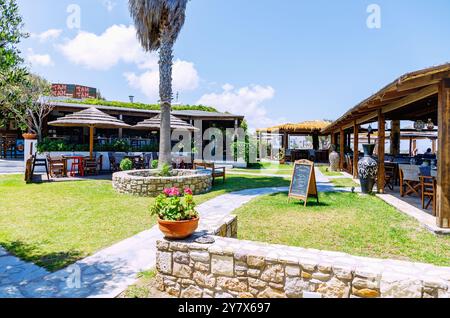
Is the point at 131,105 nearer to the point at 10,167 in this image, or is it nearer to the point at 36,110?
the point at 36,110

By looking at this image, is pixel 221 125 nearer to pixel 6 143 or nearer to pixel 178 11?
pixel 178 11

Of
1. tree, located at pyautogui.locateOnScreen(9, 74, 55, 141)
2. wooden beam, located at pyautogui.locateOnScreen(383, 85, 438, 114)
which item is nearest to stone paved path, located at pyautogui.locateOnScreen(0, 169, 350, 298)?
wooden beam, located at pyautogui.locateOnScreen(383, 85, 438, 114)

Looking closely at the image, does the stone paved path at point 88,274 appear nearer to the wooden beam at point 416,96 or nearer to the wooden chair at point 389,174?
the wooden beam at point 416,96

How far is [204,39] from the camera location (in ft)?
49.3

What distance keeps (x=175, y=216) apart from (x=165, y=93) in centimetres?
779

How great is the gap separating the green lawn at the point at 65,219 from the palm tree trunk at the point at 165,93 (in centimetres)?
215

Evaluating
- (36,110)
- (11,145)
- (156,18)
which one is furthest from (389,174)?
(11,145)

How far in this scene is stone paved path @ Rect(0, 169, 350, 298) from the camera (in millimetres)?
3096

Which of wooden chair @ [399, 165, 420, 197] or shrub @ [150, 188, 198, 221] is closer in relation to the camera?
shrub @ [150, 188, 198, 221]

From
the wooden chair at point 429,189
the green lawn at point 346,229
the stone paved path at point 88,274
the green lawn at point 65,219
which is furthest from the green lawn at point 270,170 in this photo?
the stone paved path at point 88,274

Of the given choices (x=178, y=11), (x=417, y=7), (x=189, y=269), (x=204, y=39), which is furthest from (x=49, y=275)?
(x=204, y=39)

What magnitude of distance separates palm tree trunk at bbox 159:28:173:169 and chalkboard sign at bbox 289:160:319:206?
460cm

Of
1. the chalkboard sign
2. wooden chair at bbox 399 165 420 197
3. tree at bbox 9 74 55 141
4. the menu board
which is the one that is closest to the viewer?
the chalkboard sign

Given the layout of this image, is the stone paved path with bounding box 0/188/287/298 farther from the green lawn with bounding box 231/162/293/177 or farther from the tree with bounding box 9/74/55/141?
the tree with bounding box 9/74/55/141
